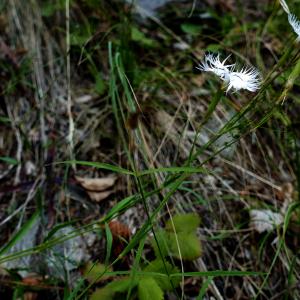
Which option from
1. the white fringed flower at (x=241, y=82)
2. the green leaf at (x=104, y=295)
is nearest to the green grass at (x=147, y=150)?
the green leaf at (x=104, y=295)

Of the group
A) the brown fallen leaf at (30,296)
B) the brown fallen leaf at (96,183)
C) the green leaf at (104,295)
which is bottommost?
the green leaf at (104,295)

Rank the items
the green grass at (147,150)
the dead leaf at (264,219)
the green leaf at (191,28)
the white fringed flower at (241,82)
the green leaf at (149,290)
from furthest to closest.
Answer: the green leaf at (191,28) → the dead leaf at (264,219) → the green grass at (147,150) → the green leaf at (149,290) → the white fringed flower at (241,82)

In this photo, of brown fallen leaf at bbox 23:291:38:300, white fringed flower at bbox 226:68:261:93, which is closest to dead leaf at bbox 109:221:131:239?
brown fallen leaf at bbox 23:291:38:300

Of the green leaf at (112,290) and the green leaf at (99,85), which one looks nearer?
the green leaf at (112,290)

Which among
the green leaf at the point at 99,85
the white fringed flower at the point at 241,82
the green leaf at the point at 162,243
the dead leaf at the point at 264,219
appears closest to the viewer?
the white fringed flower at the point at 241,82

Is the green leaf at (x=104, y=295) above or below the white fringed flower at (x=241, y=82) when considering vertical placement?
below

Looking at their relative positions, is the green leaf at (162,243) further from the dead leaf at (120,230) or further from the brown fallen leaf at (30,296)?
the brown fallen leaf at (30,296)

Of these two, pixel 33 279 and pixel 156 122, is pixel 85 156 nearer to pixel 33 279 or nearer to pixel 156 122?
pixel 156 122
